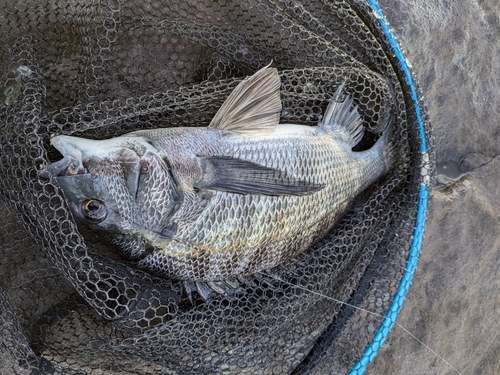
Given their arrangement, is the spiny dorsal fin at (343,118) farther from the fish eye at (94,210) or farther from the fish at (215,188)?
the fish eye at (94,210)

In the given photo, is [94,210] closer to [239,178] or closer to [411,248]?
[239,178]


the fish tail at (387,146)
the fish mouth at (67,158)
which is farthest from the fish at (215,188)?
the fish tail at (387,146)

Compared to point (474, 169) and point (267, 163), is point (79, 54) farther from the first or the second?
point (474, 169)

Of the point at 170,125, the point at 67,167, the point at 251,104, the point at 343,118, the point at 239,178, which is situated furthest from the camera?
the point at 343,118

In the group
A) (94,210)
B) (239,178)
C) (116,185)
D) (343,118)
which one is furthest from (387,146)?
(94,210)

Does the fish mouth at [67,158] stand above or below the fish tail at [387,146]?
below

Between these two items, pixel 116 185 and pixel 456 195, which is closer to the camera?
pixel 116 185

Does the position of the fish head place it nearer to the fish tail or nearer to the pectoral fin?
the pectoral fin

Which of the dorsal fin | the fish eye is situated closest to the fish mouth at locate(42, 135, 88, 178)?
the fish eye

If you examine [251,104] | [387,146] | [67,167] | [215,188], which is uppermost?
[387,146]
